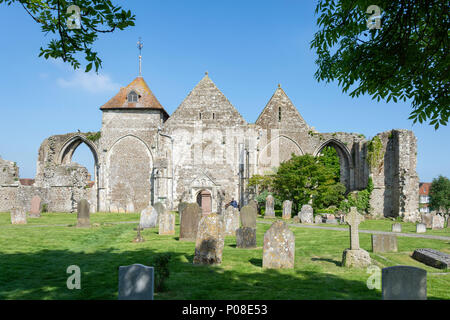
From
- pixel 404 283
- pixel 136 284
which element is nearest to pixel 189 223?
pixel 136 284

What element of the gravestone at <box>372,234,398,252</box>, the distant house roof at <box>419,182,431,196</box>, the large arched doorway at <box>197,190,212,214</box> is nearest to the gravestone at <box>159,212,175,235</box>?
the gravestone at <box>372,234,398,252</box>

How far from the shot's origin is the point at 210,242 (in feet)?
25.7

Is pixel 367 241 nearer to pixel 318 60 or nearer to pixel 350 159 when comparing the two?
pixel 318 60

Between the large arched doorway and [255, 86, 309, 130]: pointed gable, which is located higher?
[255, 86, 309, 130]: pointed gable


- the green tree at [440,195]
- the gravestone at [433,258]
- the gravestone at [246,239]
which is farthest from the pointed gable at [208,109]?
the green tree at [440,195]

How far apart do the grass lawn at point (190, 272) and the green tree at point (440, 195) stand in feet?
139

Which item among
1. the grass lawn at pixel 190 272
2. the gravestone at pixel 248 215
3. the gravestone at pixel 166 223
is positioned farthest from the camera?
the gravestone at pixel 248 215

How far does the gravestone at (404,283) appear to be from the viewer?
4.33 meters

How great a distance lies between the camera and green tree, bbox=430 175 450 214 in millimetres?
46838

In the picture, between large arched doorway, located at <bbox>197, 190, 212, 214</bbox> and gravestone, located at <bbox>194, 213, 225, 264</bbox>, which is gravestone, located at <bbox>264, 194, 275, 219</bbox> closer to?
large arched doorway, located at <bbox>197, 190, 212, 214</bbox>

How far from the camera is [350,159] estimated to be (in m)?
28.8

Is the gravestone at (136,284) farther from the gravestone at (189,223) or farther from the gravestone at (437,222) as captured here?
the gravestone at (437,222)

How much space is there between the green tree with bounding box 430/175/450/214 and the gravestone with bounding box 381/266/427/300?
50.1 metres
